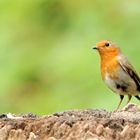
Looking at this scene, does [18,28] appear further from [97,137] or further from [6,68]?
[97,137]

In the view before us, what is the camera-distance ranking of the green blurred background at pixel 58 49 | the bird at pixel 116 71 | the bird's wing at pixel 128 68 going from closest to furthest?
the bird at pixel 116 71
the bird's wing at pixel 128 68
the green blurred background at pixel 58 49

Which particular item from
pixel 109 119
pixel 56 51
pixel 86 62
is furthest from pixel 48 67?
pixel 109 119

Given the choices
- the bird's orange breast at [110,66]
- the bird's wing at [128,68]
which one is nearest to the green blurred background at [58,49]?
the bird's wing at [128,68]

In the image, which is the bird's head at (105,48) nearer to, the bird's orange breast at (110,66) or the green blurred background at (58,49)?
the bird's orange breast at (110,66)

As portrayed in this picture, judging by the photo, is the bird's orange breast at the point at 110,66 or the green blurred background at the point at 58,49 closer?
the bird's orange breast at the point at 110,66

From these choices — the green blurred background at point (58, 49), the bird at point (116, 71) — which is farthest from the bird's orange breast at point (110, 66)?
the green blurred background at point (58, 49)

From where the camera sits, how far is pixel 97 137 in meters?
7.78

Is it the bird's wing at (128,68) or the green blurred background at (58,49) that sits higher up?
the green blurred background at (58,49)

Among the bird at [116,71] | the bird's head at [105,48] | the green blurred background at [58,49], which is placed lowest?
the bird at [116,71]

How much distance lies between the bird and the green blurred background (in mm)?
1291

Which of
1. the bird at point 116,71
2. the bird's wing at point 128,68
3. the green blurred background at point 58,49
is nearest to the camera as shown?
the bird at point 116,71

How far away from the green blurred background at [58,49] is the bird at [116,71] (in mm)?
1291

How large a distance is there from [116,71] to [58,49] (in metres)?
4.34

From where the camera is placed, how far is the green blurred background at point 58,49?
1398 centimetres
